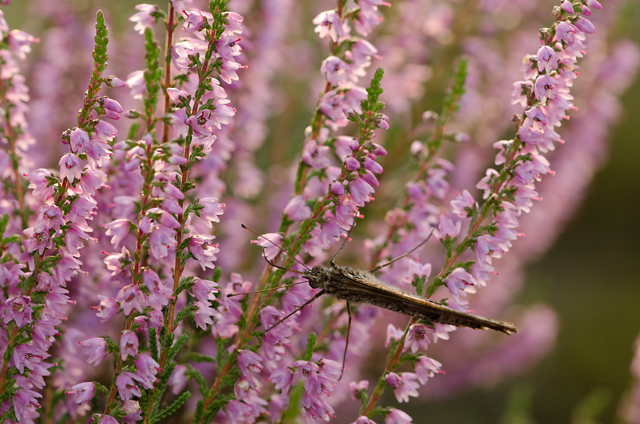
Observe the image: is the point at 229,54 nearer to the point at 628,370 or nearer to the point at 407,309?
the point at 407,309

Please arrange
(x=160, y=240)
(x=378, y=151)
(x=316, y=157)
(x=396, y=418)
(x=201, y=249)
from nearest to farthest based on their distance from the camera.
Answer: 1. (x=160, y=240)
2. (x=201, y=249)
3. (x=378, y=151)
4. (x=396, y=418)
5. (x=316, y=157)

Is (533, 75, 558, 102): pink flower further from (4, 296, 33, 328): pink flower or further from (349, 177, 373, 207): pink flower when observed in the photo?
(4, 296, 33, 328): pink flower

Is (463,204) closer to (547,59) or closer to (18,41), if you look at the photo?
(547,59)

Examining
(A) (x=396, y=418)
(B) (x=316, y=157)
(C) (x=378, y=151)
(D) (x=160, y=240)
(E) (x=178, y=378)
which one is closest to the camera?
(D) (x=160, y=240)

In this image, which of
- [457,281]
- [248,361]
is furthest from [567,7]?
[248,361]

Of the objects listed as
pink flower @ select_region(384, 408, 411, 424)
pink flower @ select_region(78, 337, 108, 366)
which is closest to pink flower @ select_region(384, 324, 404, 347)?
pink flower @ select_region(384, 408, 411, 424)

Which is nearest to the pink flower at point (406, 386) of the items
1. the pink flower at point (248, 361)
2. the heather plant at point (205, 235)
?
the heather plant at point (205, 235)

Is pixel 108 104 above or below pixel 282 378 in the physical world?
above

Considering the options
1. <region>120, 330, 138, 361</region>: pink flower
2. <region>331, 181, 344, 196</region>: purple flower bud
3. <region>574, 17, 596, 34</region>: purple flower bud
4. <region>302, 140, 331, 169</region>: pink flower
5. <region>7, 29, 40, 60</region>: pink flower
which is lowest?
<region>120, 330, 138, 361</region>: pink flower

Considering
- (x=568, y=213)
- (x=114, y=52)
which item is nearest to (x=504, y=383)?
(x=568, y=213)
